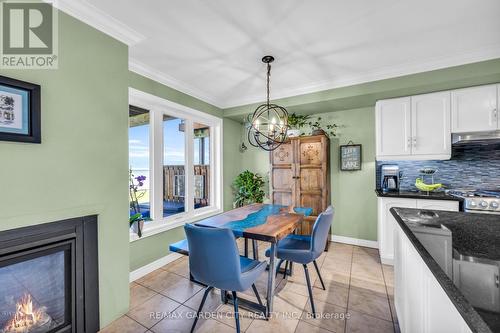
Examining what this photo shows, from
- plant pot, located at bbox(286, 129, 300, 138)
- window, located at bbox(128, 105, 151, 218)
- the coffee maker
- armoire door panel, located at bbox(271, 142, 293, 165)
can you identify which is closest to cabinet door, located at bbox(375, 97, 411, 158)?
the coffee maker

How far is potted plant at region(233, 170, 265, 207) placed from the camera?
402 cm

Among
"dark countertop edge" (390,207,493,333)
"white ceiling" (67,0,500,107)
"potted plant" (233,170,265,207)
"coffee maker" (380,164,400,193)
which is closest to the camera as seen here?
"dark countertop edge" (390,207,493,333)

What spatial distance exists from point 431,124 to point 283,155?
2.01 m

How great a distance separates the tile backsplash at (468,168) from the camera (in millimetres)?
2732

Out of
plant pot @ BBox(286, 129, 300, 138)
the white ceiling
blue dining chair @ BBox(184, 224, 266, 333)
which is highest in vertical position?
the white ceiling

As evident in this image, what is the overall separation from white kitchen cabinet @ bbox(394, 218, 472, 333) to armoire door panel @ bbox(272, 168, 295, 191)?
7.33 ft

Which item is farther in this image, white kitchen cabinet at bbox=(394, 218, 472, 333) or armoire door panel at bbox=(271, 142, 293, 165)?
armoire door panel at bbox=(271, 142, 293, 165)

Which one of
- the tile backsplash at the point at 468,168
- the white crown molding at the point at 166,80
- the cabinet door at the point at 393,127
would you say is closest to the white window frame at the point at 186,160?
the white crown molding at the point at 166,80

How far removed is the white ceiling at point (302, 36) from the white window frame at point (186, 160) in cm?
35

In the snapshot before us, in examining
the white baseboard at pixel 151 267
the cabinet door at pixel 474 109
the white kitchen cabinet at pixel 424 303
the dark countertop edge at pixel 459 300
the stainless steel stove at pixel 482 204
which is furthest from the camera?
the white baseboard at pixel 151 267

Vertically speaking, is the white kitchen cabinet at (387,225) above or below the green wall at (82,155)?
below

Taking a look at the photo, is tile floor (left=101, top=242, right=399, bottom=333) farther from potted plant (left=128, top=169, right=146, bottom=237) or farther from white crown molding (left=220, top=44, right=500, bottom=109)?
white crown molding (left=220, top=44, right=500, bottom=109)

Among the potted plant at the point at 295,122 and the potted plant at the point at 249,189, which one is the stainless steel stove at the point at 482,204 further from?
the potted plant at the point at 249,189

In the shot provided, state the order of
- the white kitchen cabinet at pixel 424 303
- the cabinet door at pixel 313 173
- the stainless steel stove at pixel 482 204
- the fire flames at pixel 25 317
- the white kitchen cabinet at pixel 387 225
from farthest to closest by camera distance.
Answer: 1. the cabinet door at pixel 313 173
2. the white kitchen cabinet at pixel 387 225
3. the stainless steel stove at pixel 482 204
4. the fire flames at pixel 25 317
5. the white kitchen cabinet at pixel 424 303
